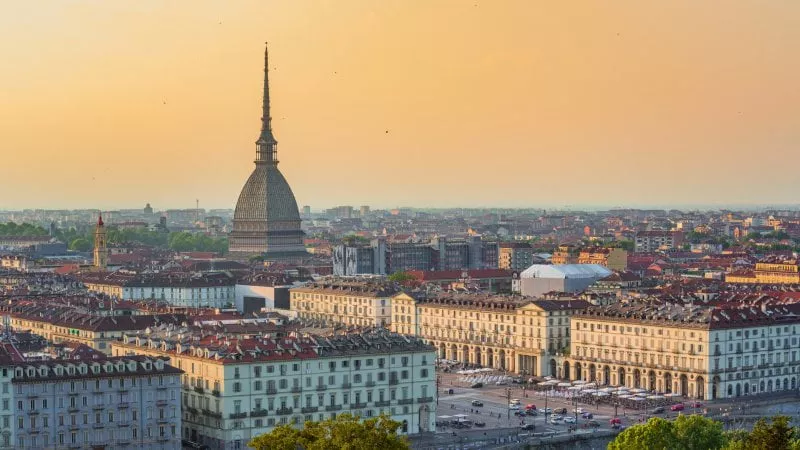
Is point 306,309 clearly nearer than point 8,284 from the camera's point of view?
Yes

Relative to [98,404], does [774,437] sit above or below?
above

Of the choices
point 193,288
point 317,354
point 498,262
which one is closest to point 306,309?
point 193,288

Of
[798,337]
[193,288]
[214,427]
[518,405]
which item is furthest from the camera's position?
[193,288]

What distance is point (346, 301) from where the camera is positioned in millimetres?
105938

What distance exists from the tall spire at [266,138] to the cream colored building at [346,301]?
72189mm

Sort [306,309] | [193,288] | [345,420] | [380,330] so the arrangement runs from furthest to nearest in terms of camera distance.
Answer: [193,288], [306,309], [380,330], [345,420]

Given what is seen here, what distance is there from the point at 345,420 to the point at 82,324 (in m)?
36.3

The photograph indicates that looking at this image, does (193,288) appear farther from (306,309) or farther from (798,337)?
(798,337)

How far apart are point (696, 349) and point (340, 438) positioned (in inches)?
1390

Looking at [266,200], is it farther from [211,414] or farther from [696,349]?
[211,414]

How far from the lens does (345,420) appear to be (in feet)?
157

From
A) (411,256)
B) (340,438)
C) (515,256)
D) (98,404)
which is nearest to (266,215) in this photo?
(515,256)

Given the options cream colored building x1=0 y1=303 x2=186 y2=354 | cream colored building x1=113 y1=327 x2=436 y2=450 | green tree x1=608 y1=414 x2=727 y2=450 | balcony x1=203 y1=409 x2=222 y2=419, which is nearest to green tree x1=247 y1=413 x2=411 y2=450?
green tree x1=608 y1=414 x2=727 y2=450

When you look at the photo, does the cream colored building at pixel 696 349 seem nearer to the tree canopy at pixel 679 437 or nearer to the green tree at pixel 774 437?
the tree canopy at pixel 679 437
